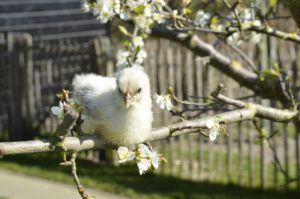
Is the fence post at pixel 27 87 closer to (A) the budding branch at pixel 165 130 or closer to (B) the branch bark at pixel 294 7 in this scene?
(B) the branch bark at pixel 294 7


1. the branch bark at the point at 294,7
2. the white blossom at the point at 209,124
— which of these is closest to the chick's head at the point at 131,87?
the white blossom at the point at 209,124

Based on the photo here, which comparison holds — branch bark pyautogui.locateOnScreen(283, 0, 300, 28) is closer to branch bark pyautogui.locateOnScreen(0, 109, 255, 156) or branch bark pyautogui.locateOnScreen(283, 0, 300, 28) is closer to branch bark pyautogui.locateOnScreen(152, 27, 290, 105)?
branch bark pyautogui.locateOnScreen(152, 27, 290, 105)

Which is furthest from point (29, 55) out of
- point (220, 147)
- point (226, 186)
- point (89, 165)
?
point (226, 186)

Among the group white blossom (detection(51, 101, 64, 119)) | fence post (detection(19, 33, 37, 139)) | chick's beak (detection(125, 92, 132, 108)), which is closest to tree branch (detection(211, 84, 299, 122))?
chick's beak (detection(125, 92, 132, 108))

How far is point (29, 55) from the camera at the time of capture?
473 inches

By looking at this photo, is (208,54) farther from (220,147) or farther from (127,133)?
A: (220,147)

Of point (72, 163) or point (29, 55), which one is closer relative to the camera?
point (72, 163)

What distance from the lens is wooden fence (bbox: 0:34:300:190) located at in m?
8.75

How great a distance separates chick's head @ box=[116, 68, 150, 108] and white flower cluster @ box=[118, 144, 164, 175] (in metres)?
0.39

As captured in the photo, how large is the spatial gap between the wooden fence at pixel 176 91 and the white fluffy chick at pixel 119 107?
11.4 feet

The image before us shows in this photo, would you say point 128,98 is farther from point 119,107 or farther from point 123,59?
point 123,59

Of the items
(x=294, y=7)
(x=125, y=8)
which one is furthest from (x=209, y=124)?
(x=125, y=8)

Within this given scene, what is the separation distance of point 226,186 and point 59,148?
658cm

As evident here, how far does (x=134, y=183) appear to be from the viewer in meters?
8.80
